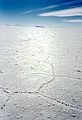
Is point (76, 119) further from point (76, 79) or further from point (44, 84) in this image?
point (76, 79)

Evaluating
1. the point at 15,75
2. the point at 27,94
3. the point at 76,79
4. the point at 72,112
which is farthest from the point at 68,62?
the point at 72,112

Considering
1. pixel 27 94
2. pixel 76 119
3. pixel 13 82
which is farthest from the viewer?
pixel 13 82

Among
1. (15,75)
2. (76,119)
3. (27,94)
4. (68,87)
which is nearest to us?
(76,119)

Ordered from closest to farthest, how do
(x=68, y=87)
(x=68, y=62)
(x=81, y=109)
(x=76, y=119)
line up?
(x=76, y=119) < (x=81, y=109) < (x=68, y=87) < (x=68, y=62)

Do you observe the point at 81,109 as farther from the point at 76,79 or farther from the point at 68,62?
the point at 68,62

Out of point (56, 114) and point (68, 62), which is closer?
point (56, 114)

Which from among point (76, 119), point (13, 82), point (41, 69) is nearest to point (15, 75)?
point (13, 82)

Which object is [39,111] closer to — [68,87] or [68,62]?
[68,87]

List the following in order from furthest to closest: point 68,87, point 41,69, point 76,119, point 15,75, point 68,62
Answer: point 68,62
point 41,69
point 15,75
point 68,87
point 76,119

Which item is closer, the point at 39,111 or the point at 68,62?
the point at 39,111
